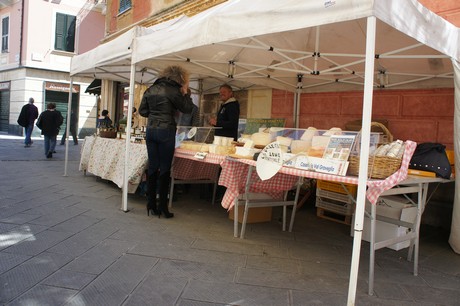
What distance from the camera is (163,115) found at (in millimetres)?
4203

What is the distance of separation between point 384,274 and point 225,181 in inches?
67.7

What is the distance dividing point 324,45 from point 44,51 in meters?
18.9

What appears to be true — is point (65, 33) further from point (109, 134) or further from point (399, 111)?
point (399, 111)

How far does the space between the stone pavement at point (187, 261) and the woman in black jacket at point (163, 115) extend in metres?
0.62

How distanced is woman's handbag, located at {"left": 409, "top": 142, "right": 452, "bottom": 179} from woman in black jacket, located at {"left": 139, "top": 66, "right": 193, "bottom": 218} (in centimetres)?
252

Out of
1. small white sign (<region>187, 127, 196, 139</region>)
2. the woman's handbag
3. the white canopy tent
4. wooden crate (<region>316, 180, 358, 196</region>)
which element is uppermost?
the white canopy tent

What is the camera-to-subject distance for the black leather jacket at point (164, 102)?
165 inches

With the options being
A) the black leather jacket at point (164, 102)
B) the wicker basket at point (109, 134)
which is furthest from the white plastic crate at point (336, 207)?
the wicker basket at point (109, 134)

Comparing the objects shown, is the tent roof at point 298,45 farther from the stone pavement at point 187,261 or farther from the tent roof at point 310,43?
the stone pavement at point 187,261

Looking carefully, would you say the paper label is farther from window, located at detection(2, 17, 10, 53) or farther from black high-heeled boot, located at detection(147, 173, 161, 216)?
window, located at detection(2, 17, 10, 53)

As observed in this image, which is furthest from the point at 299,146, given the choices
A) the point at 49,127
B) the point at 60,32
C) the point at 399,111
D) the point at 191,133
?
the point at 60,32

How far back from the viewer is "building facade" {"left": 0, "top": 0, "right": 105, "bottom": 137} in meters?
19.1

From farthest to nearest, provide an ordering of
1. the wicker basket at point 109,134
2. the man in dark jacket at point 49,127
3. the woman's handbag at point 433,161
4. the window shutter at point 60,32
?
the window shutter at point 60,32 → the man in dark jacket at point 49,127 → the wicker basket at point 109,134 → the woman's handbag at point 433,161

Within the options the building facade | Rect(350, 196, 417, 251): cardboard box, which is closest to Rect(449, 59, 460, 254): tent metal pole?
Rect(350, 196, 417, 251): cardboard box
